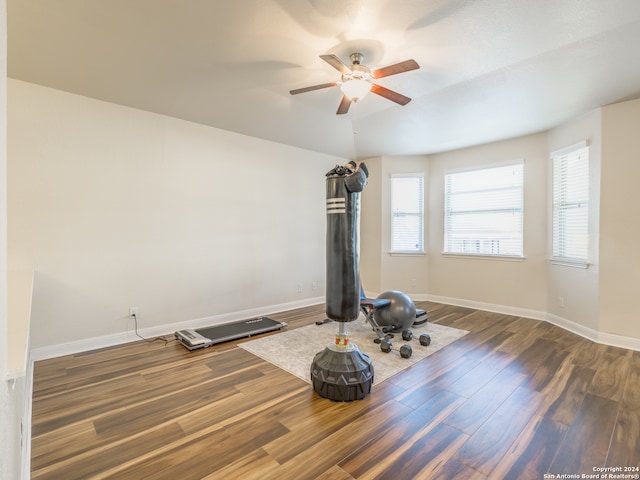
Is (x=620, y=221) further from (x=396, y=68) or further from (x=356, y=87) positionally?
(x=356, y=87)

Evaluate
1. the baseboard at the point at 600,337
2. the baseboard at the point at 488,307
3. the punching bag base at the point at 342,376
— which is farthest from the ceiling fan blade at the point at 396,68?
the baseboard at the point at 488,307

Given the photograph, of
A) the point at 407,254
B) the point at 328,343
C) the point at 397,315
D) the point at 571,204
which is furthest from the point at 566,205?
the point at 328,343

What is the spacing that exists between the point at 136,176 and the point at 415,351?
3701mm

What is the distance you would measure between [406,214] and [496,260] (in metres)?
1.66

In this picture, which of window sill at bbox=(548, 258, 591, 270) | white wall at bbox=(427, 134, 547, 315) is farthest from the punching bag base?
white wall at bbox=(427, 134, 547, 315)

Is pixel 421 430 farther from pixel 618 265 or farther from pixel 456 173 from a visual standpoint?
pixel 456 173

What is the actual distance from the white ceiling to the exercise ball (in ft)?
7.74

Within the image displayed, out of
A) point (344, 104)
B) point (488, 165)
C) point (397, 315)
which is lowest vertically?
point (397, 315)

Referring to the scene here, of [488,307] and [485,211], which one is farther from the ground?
[485,211]

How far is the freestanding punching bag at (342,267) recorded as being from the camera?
2.43m

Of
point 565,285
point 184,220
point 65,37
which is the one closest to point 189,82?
point 65,37

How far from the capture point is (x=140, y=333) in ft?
11.6

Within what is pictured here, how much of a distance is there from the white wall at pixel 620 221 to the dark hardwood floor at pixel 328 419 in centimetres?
45

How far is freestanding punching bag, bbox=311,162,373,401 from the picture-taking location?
2432 mm
